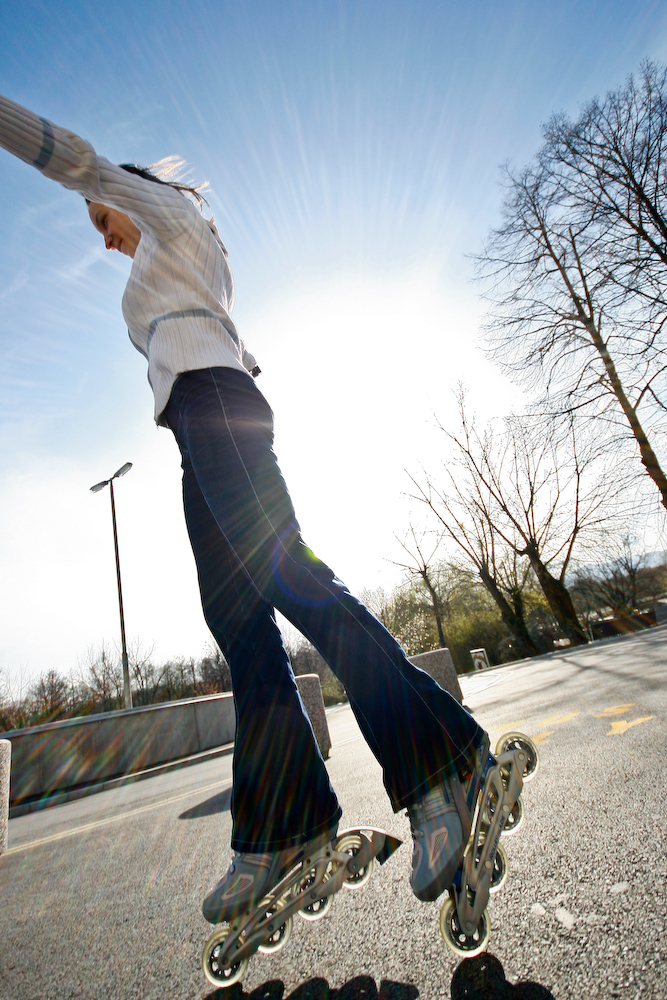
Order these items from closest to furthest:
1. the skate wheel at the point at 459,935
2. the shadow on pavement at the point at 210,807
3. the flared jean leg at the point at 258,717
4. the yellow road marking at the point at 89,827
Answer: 1. the skate wheel at the point at 459,935
2. the flared jean leg at the point at 258,717
3. the shadow on pavement at the point at 210,807
4. the yellow road marking at the point at 89,827

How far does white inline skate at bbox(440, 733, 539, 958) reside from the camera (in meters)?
0.87

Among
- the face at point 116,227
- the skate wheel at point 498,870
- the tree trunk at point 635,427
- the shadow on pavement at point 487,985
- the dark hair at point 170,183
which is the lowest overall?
the shadow on pavement at point 487,985

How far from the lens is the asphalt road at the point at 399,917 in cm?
80

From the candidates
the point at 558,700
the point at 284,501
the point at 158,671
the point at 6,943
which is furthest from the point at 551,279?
the point at 158,671

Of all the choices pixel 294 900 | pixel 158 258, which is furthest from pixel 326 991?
pixel 158 258

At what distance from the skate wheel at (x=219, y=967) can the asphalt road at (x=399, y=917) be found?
0.02 meters

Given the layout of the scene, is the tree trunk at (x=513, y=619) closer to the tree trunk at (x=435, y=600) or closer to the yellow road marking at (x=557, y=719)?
the tree trunk at (x=435, y=600)

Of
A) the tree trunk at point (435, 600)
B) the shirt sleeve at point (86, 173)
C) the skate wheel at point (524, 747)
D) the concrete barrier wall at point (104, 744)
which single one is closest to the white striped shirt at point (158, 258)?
the shirt sleeve at point (86, 173)

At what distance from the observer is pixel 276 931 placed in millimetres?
1068

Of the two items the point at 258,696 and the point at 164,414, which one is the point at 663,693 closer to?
the point at 258,696

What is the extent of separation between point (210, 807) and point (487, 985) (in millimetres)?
2683

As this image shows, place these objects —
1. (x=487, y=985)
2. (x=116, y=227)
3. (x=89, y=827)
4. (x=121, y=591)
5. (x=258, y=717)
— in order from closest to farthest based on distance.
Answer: (x=487, y=985) < (x=258, y=717) < (x=116, y=227) < (x=89, y=827) < (x=121, y=591)

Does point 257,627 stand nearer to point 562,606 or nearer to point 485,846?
point 485,846

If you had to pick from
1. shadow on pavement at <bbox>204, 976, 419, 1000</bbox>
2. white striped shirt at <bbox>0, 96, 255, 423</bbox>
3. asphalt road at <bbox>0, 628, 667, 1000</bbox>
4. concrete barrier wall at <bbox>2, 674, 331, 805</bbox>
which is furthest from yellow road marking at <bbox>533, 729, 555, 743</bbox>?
concrete barrier wall at <bbox>2, 674, 331, 805</bbox>
